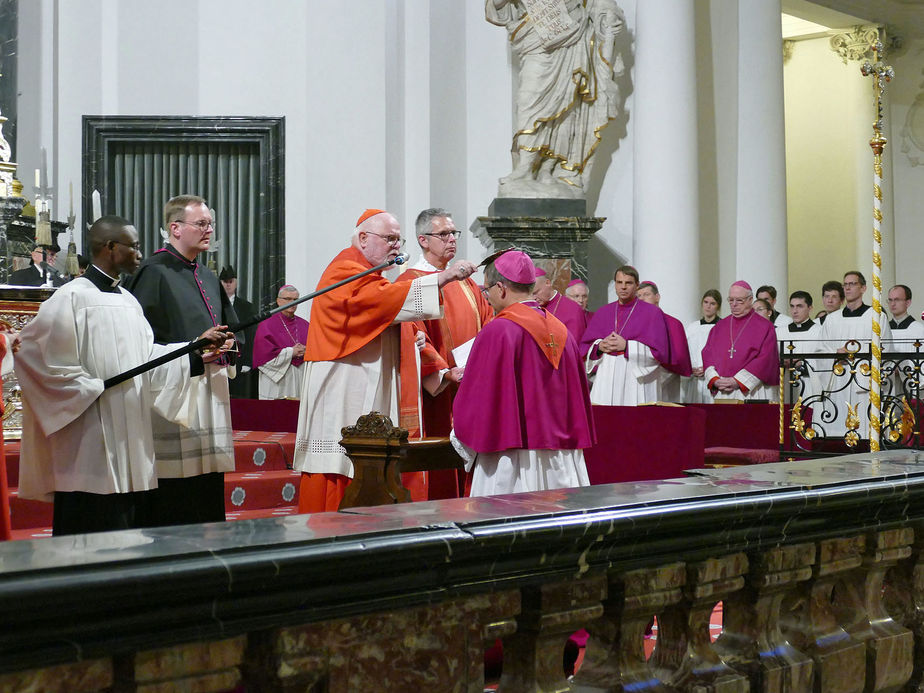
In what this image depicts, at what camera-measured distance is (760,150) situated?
14109 millimetres

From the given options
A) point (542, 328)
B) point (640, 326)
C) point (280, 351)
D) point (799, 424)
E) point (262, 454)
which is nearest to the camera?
point (542, 328)

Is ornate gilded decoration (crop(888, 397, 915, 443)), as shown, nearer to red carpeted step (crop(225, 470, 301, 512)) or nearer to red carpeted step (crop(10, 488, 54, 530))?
red carpeted step (crop(225, 470, 301, 512))

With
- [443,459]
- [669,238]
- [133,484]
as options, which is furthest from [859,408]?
[133,484]

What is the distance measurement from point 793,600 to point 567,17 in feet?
34.5

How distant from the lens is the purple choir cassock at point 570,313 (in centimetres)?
1023

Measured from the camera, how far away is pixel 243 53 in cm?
1256

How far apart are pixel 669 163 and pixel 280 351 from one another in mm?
4774

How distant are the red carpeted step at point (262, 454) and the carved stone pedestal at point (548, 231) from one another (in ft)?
14.2

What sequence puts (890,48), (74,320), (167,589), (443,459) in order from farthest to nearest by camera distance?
(890,48) < (443,459) < (74,320) < (167,589)

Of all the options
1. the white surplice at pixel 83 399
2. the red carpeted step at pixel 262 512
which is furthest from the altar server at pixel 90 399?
the red carpeted step at pixel 262 512

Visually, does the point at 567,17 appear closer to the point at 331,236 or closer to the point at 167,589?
the point at 331,236

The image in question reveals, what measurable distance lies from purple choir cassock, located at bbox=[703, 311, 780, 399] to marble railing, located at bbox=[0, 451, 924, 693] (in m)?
8.24

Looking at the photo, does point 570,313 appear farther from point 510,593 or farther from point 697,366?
point 510,593

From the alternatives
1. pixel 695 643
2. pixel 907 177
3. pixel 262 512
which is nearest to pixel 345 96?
pixel 262 512
